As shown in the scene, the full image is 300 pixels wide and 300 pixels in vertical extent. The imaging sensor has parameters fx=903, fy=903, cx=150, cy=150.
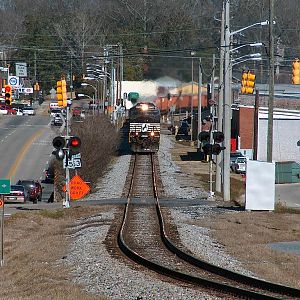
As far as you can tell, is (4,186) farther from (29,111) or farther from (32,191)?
(29,111)

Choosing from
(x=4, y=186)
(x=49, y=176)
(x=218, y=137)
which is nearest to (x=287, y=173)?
(x=49, y=176)

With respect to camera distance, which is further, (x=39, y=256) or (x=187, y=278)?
(x=39, y=256)

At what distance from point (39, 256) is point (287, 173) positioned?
147 feet

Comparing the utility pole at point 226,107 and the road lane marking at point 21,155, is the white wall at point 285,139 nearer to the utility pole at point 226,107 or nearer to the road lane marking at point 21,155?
the road lane marking at point 21,155

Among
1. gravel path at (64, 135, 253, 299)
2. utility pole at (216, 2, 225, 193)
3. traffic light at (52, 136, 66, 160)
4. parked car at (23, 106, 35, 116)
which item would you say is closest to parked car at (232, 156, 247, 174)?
utility pole at (216, 2, 225, 193)

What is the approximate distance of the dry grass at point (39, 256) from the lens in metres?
15.6

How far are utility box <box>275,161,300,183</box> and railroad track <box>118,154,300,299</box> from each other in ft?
94.4

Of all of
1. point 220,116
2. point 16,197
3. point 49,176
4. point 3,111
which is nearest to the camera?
point 220,116

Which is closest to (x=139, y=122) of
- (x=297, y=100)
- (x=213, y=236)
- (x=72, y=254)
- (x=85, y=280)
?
(x=297, y=100)

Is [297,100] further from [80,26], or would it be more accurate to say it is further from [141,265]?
[141,265]

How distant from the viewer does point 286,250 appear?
2333 centimetres

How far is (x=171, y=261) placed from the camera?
771 inches

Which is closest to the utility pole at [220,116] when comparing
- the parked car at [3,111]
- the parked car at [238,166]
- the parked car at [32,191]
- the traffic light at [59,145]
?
the traffic light at [59,145]

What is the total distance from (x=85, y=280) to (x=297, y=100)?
66336mm
